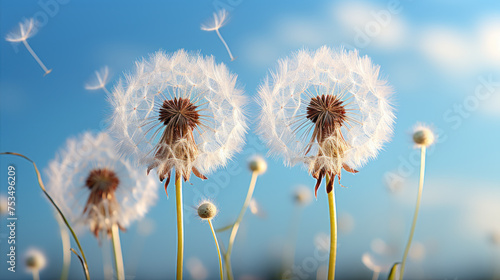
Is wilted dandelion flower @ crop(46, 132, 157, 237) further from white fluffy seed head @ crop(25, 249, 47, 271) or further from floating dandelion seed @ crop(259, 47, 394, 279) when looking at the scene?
floating dandelion seed @ crop(259, 47, 394, 279)

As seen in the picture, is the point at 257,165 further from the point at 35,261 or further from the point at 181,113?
the point at 35,261

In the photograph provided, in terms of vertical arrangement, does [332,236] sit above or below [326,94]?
below

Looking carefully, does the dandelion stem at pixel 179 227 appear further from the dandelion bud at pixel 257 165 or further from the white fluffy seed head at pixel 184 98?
the dandelion bud at pixel 257 165

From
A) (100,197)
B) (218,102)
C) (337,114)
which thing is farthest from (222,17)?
(100,197)

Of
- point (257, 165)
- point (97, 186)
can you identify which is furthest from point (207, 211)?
point (97, 186)

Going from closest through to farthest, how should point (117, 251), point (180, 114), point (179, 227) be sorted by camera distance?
point (179, 227)
point (180, 114)
point (117, 251)

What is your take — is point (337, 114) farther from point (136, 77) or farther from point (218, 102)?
point (136, 77)

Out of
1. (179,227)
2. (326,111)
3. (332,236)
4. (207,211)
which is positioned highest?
(326,111)
